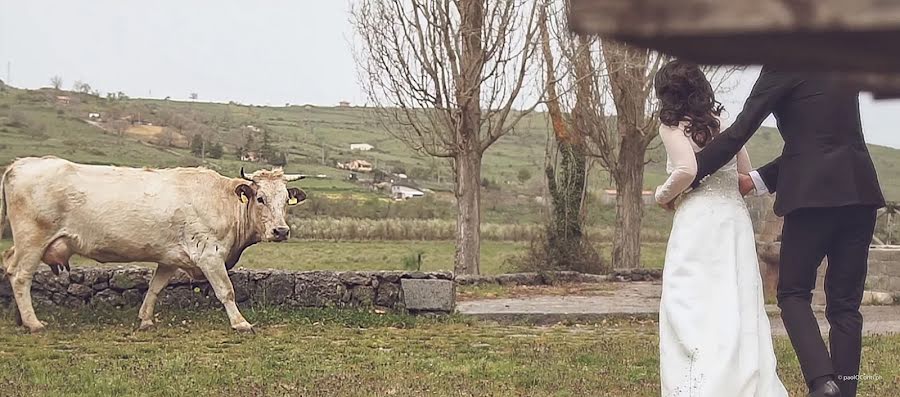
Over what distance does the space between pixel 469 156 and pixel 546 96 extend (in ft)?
6.96

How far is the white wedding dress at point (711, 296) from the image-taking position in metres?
5.18

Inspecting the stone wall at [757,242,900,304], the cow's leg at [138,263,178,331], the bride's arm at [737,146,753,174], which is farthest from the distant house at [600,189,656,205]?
the bride's arm at [737,146,753,174]

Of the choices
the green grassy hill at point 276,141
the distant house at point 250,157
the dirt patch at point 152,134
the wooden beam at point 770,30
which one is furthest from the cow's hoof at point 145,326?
the dirt patch at point 152,134

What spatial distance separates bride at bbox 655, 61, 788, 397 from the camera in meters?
5.20

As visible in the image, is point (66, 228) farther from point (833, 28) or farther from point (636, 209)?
point (636, 209)

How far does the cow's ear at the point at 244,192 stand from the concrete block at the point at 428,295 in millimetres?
1887

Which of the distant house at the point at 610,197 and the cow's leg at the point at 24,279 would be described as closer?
the cow's leg at the point at 24,279

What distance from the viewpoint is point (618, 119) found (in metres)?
→ 22.2

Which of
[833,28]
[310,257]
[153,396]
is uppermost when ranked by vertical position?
[833,28]

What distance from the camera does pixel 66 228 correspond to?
10.7 meters

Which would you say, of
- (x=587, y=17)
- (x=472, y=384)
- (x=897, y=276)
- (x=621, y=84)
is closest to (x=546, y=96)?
(x=621, y=84)

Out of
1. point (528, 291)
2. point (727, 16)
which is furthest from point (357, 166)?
point (727, 16)

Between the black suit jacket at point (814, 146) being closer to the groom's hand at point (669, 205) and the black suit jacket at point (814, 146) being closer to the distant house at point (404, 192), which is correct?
the groom's hand at point (669, 205)

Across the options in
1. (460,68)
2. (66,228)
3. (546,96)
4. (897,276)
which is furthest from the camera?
(546,96)
